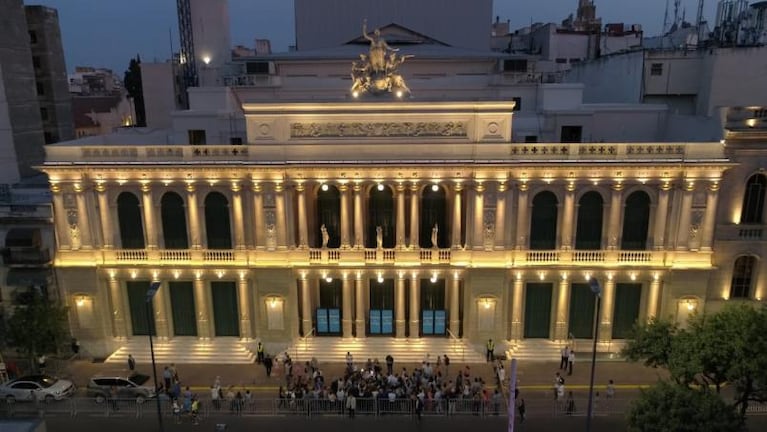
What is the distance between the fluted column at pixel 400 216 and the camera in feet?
115

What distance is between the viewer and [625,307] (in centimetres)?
3597

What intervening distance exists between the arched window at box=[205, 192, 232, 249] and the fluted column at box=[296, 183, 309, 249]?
4497mm

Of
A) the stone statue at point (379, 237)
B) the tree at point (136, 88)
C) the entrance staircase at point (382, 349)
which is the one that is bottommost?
the entrance staircase at point (382, 349)

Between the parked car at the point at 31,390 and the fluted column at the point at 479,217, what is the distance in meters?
25.1

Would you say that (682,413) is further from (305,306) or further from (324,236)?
(305,306)

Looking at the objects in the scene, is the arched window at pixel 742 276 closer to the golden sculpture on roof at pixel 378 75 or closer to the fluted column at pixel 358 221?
the fluted column at pixel 358 221

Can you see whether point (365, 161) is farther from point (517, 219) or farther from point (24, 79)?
A: point (24, 79)

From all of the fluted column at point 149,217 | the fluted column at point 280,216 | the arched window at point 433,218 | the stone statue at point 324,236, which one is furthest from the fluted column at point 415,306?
the fluted column at point 149,217

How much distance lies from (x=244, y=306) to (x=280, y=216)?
650 centimetres

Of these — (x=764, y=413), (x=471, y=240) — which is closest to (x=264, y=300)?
(x=471, y=240)

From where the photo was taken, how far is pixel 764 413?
29156 mm

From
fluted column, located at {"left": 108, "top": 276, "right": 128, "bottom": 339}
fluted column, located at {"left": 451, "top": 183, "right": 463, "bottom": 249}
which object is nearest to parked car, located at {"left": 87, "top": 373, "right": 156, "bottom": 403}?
fluted column, located at {"left": 108, "top": 276, "right": 128, "bottom": 339}

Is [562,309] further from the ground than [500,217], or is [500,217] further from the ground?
[500,217]

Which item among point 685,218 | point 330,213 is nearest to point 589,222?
point 685,218
